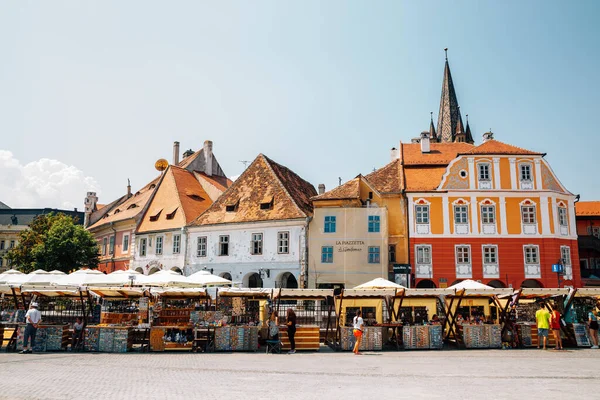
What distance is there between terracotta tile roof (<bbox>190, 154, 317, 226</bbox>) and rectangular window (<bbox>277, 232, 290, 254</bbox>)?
3.66ft

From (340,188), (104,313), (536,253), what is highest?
(340,188)

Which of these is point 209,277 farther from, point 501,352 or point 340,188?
point 340,188

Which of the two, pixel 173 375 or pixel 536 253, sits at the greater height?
pixel 536 253

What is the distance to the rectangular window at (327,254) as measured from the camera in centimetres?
3525

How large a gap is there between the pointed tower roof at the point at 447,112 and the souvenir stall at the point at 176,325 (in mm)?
68265

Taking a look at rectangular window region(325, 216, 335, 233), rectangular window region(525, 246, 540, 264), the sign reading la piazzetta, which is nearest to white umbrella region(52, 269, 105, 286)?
rectangular window region(325, 216, 335, 233)

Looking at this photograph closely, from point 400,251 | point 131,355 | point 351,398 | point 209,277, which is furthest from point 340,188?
point 351,398

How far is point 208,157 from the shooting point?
165 ft

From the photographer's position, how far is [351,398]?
10.1 meters

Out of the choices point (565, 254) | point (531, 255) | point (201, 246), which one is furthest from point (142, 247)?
point (565, 254)

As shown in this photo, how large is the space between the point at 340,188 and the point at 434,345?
17.7 meters

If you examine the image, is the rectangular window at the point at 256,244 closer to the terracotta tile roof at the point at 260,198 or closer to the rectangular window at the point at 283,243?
the terracotta tile roof at the point at 260,198

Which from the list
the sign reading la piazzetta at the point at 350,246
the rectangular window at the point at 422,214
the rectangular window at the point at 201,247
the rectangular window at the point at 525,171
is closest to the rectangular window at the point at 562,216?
the rectangular window at the point at 525,171

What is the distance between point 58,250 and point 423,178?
25.5 metres
